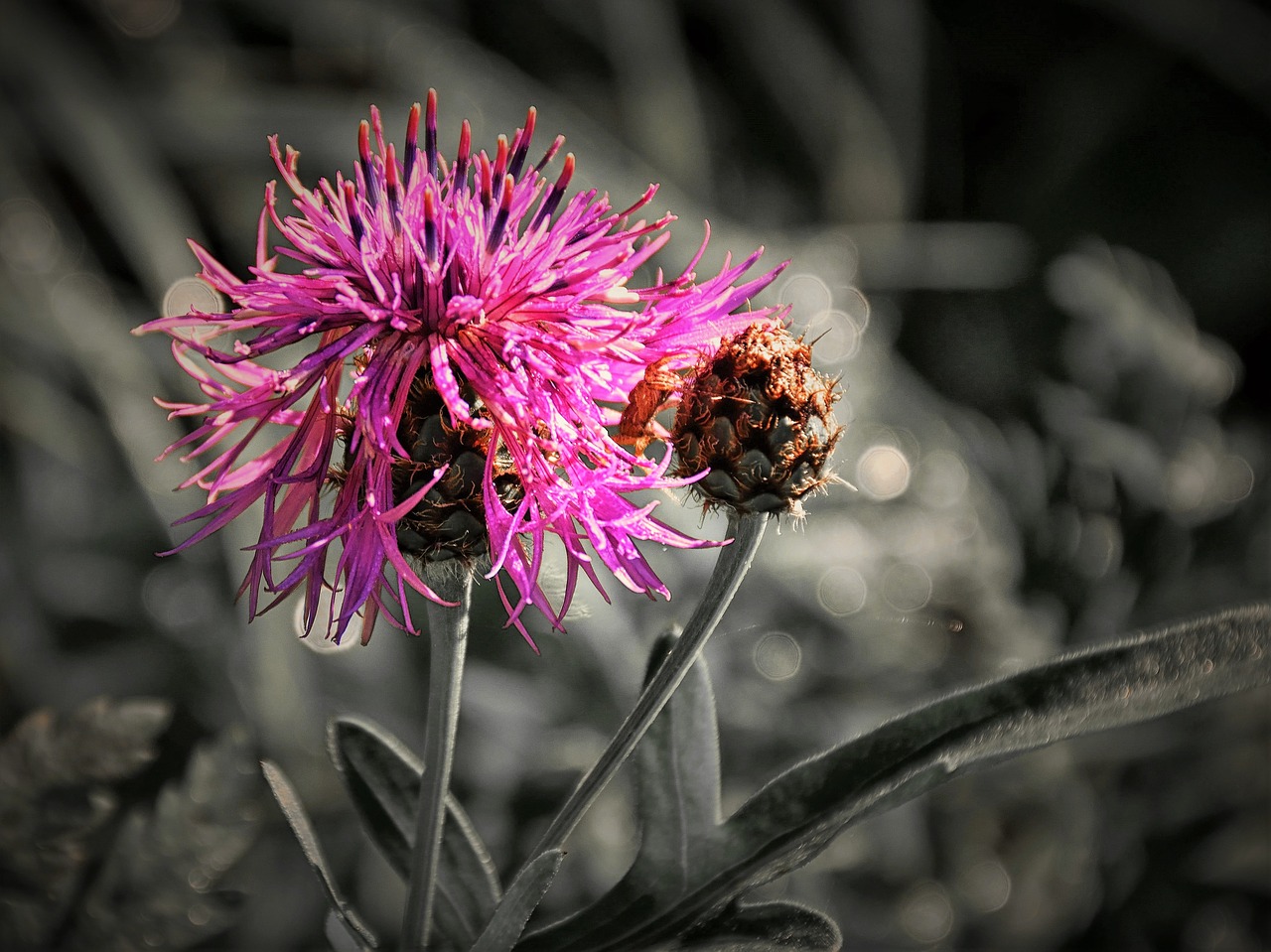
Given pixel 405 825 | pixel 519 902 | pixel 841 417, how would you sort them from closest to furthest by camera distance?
pixel 519 902 < pixel 405 825 < pixel 841 417

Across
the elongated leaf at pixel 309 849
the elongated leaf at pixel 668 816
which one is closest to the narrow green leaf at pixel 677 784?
the elongated leaf at pixel 668 816

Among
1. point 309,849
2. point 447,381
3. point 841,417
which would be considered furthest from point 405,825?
point 841,417

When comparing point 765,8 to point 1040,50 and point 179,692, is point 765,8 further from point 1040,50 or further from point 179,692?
point 179,692

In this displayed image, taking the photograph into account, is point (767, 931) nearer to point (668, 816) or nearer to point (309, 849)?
point (668, 816)

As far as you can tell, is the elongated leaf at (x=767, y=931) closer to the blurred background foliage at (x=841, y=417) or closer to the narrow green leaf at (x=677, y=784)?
the narrow green leaf at (x=677, y=784)

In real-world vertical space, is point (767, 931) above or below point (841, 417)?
below

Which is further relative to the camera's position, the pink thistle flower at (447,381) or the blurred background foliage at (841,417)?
the blurred background foliage at (841,417)

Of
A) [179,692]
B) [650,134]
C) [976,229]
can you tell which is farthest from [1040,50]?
[179,692]
